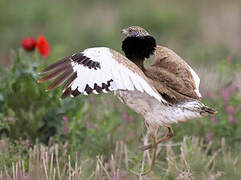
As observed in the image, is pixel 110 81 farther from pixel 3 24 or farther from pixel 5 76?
pixel 3 24

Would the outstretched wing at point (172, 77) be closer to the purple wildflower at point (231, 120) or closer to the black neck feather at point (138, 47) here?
the black neck feather at point (138, 47)

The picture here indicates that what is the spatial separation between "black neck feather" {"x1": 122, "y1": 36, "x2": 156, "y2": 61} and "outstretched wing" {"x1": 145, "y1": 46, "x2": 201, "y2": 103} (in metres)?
Result: 0.14

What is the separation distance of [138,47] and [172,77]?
33 cm

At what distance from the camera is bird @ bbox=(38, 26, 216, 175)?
3.67 meters

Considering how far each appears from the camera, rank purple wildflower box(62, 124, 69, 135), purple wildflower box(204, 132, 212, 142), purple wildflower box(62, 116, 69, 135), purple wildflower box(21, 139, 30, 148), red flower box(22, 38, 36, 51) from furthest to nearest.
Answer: red flower box(22, 38, 36, 51) → purple wildflower box(204, 132, 212, 142) → purple wildflower box(62, 124, 69, 135) → purple wildflower box(62, 116, 69, 135) → purple wildflower box(21, 139, 30, 148)

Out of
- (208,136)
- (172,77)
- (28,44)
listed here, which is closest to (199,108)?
(172,77)

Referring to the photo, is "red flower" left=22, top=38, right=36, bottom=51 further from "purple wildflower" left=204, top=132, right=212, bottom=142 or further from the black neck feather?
"purple wildflower" left=204, top=132, right=212, bottom=142

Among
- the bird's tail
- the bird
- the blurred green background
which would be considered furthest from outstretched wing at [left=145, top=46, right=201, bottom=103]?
the blurred green background

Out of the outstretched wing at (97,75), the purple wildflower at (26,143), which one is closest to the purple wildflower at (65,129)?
the purple wildflower at (26,143)

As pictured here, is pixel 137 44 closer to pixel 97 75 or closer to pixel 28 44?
pixel 97 75

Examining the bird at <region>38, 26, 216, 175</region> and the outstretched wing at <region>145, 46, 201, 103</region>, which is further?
the outstretched wing at <region>145, 46, 201, 103</region>

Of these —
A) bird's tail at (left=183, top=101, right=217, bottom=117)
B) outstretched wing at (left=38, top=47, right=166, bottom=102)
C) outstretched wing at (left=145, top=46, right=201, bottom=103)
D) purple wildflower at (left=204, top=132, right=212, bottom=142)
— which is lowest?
purple wildflower at (left=204, top=132, right=212, bottom=142)

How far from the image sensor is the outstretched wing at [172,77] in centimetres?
405

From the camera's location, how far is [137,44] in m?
4.08
